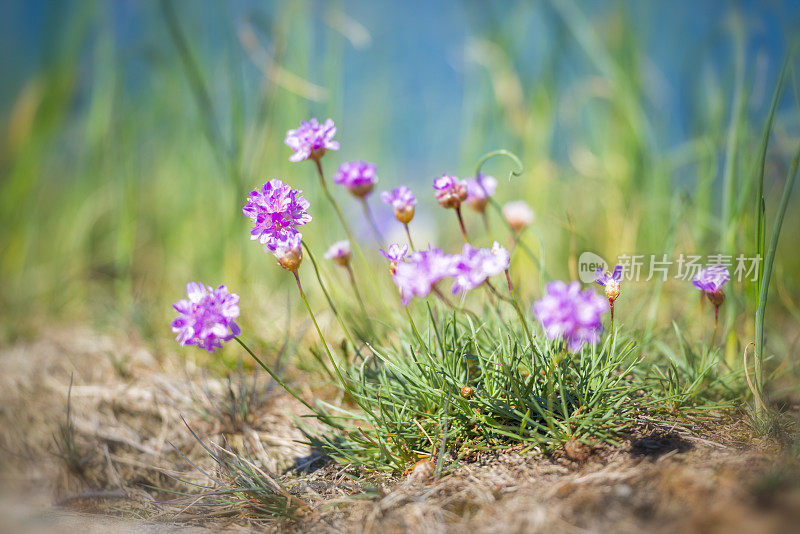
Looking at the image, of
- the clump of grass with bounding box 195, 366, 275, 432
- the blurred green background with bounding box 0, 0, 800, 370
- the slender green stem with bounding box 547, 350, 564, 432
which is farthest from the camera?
the blurred green background with bounding box 0, 0, 800, 370

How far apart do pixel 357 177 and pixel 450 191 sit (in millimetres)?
234

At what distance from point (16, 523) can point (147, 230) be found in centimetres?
235

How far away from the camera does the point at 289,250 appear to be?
0.97 m

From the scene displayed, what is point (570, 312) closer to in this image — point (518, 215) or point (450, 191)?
point (450, 191)

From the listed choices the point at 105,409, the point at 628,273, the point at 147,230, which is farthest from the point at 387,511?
the point at 147,230

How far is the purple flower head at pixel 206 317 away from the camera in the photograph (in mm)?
888

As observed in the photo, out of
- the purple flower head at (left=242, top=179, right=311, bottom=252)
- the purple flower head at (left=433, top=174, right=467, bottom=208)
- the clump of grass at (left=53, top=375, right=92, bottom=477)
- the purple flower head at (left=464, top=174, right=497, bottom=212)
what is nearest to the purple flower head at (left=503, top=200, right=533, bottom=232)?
the purple flower head at (left=464, top=174, right=497, bottom=212)

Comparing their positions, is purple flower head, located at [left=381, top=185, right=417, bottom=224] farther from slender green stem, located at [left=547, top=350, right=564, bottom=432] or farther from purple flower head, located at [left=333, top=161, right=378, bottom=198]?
slender green stem, located at [left=547, top=350, right=564, bottom=432]

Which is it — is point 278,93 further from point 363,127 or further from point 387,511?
point 387,511

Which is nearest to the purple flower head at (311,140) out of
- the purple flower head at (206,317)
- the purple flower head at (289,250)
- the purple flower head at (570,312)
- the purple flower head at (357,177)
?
the purple flower head at (357,177)

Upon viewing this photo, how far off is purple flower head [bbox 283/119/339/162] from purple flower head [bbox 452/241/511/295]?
15.6 inches

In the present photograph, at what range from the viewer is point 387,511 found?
0.88 metres

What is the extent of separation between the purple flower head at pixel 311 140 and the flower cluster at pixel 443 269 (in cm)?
37

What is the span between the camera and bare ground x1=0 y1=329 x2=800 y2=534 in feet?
2.37
